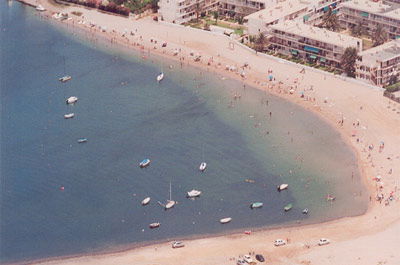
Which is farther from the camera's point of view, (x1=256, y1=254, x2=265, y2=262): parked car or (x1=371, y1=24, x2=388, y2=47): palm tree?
(x1=371, y1=24, x2=388, y2=47): palm tree

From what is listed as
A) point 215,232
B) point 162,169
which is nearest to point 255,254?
point 215,232

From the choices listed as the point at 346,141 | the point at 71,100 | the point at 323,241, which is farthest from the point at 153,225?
the point at 71,100

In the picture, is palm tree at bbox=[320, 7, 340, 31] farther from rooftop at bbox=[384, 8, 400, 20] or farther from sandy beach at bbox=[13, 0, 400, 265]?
sandy beach at bbox=[13, 0, 400, 265]

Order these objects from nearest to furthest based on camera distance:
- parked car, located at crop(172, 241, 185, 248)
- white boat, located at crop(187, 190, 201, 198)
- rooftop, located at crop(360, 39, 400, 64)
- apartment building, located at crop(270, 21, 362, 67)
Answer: parked car, located at crop(172, 241, 185, 248) < white boat, located at crop(187, 190, 201, 198) < rooftop, located at crop(360, 39, 400, 64) < apartment building, located at crop(270, 21, 362, 67)

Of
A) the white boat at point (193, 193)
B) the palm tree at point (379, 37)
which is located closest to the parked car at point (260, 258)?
the white boat at point (193, 193)

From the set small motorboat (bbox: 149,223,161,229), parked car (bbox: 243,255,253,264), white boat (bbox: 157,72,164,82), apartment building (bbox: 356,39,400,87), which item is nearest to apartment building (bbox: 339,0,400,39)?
apartment building (bbox: 356,39,400,87)

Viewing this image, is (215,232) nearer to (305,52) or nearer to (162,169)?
(162,169)

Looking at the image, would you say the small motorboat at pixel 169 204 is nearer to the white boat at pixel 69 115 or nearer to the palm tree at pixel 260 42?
the white boat at pixel 69 115
